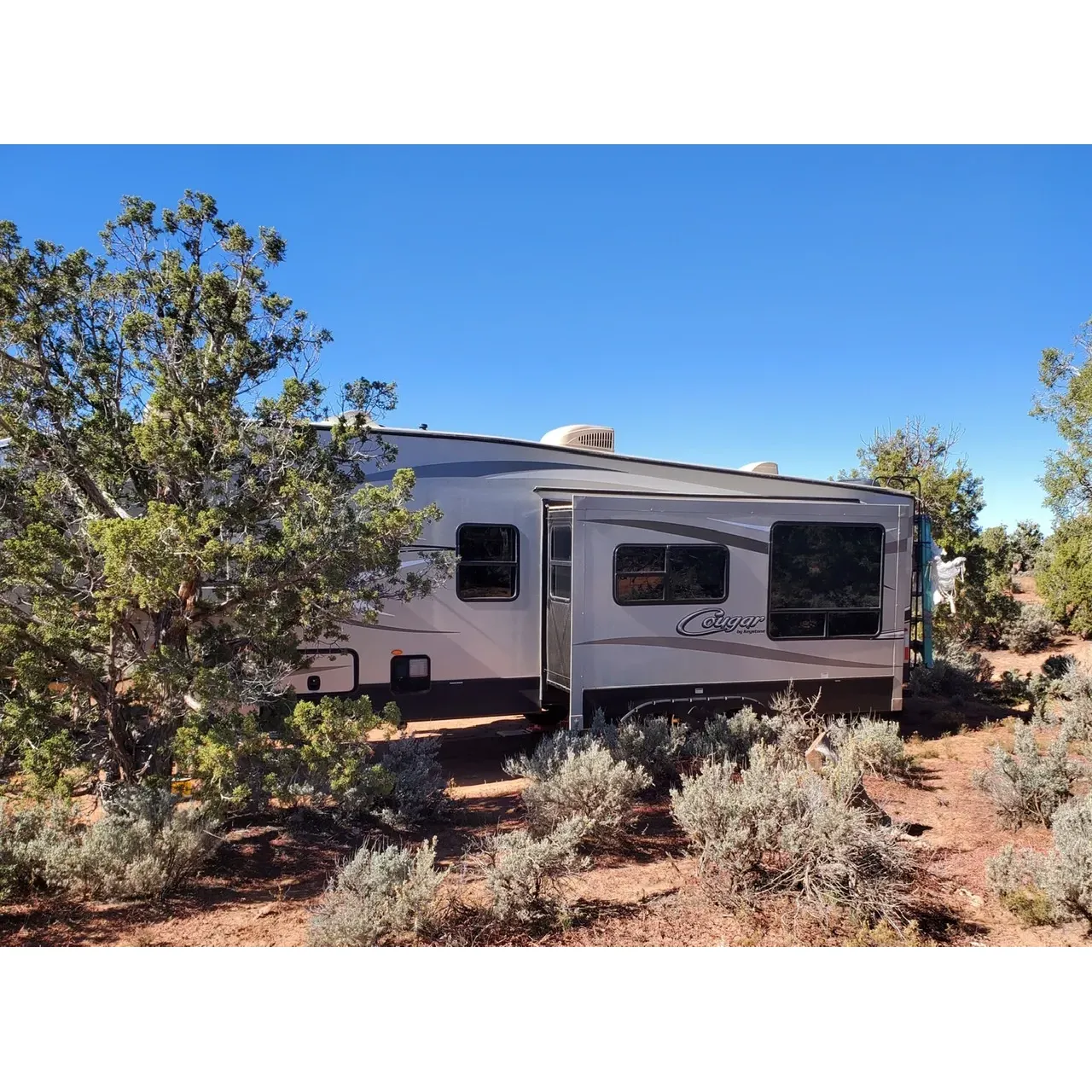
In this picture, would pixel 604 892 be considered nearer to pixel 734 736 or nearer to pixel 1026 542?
pixel 734 736

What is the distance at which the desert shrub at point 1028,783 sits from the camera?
570 cm

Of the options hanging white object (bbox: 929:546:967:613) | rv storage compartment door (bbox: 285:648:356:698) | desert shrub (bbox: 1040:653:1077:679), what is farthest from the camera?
desert shrub (bbox: 1040:653:1077:679)

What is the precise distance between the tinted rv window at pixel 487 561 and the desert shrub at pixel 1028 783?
4.60m

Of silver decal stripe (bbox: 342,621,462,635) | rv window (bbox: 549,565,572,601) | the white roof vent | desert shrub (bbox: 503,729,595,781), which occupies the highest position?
the white roof vent

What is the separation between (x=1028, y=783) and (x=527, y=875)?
13.8 ft

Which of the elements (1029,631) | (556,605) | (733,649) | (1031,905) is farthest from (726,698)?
(1029,631)

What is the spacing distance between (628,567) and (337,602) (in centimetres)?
350

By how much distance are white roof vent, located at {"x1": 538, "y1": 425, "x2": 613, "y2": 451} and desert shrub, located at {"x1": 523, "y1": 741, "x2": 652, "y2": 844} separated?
4.00 meters

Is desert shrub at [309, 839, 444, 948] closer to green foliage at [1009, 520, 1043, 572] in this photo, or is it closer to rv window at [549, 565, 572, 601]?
rv window at [549, 565, 572, 601]

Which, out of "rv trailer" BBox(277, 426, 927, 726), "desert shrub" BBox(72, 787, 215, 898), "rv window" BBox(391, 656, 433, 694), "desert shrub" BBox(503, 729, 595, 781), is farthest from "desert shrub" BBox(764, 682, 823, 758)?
"desert shrub" BBox(72, 787, 215, 898)

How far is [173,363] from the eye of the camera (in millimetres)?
4750

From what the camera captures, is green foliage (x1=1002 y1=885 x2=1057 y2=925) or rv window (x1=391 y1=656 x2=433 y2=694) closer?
green foliage (x1=1002 y1=885 x2=1057 y2=925)

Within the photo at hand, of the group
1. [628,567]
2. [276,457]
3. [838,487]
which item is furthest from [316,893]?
[838,487]

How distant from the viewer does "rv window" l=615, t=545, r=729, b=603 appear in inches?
296
